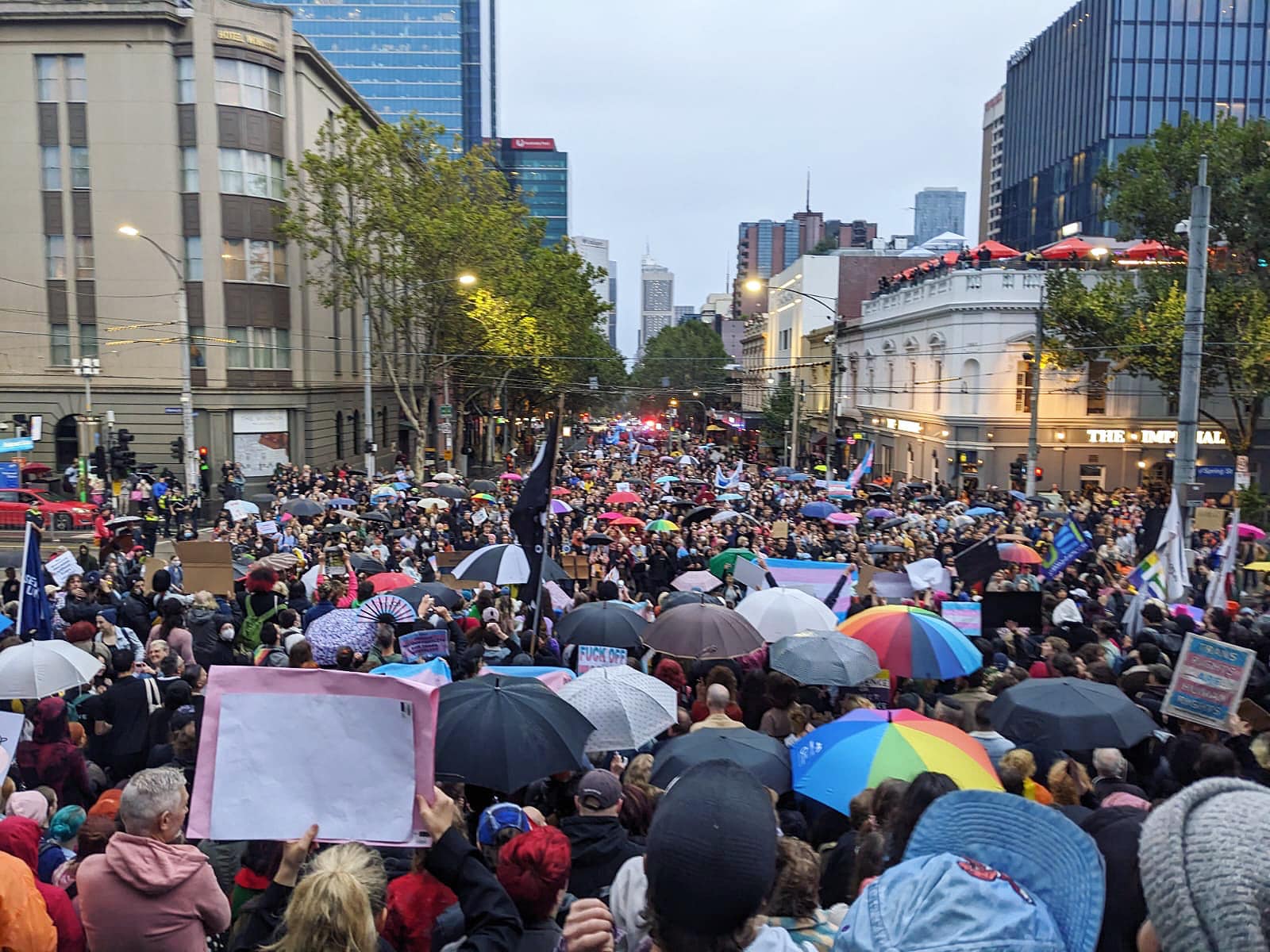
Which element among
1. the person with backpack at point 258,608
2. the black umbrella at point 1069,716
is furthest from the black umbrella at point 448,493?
the black umbrella at point 1069,716

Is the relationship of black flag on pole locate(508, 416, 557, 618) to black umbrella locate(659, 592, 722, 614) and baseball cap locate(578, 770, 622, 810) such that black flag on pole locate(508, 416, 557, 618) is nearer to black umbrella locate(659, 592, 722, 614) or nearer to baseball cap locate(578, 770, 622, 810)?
black umbrella locate(659, 592, 722, 614)

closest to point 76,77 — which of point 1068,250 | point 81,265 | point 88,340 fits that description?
point 81,265

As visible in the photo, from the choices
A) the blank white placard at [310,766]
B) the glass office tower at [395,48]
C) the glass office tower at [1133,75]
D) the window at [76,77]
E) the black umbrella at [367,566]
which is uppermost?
the glass office tower at [395,48]

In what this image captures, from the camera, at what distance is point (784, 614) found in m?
10.6

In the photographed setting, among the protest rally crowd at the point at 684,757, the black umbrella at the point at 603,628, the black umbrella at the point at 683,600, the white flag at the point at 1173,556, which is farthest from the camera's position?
the white flag at the point at 1173,556

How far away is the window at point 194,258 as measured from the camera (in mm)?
40375

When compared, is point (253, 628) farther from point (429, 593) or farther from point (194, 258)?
point (194, 258)

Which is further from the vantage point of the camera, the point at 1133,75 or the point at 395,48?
the point at 395,48

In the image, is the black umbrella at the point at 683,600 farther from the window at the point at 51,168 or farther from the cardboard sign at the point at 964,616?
the window at the point at 51,168

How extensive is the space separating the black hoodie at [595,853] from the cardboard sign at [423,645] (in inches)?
194

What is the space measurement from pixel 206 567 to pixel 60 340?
31.3m

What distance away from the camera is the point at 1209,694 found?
7578 mm

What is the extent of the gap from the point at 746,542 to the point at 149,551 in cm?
1344

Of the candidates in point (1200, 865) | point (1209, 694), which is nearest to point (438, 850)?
point (1200, 865)
